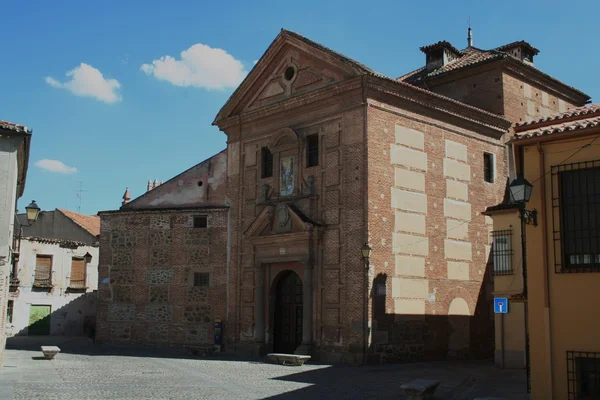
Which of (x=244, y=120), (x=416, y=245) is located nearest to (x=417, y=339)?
(x=416, y=245)

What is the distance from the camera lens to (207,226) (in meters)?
28.1

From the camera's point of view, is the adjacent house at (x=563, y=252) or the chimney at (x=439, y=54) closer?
the adjacent house at (x=563, y=252)

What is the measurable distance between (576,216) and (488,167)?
1566 centimetres

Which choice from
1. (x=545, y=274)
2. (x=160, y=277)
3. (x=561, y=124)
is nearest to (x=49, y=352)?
(x=160, y=277)

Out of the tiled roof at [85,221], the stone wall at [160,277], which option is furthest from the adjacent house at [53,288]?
the stone wall at [160,277]

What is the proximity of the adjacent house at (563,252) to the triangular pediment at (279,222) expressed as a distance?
11.8 m

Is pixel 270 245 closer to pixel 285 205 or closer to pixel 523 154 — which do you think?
pixel 285 205

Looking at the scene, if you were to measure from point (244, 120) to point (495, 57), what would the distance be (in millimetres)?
10471

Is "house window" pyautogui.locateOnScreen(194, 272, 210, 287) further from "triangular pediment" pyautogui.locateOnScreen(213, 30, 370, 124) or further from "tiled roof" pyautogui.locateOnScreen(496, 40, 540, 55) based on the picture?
Answer: "tiled roof" pyautogui.locateOnScreen(496, 40, 540, 55)

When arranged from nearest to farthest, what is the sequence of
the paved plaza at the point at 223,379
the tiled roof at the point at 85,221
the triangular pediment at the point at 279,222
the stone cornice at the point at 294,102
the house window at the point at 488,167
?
the paved plaza at the point at 223,379 < the stone cornice at the point at 294,102 < the triangular pediment at the point at 279,222 < the house window at the point at 488,167 < the tiled roof at the point at 85,221

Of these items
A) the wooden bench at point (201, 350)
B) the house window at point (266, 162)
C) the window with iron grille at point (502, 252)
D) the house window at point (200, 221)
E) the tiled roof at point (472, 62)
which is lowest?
the wooden bench at point (201, 350)

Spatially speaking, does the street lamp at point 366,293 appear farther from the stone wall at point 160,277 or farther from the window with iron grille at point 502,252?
the stone wall at point 160,277

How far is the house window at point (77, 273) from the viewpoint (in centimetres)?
4203

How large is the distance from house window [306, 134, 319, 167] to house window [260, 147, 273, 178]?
2090mm
